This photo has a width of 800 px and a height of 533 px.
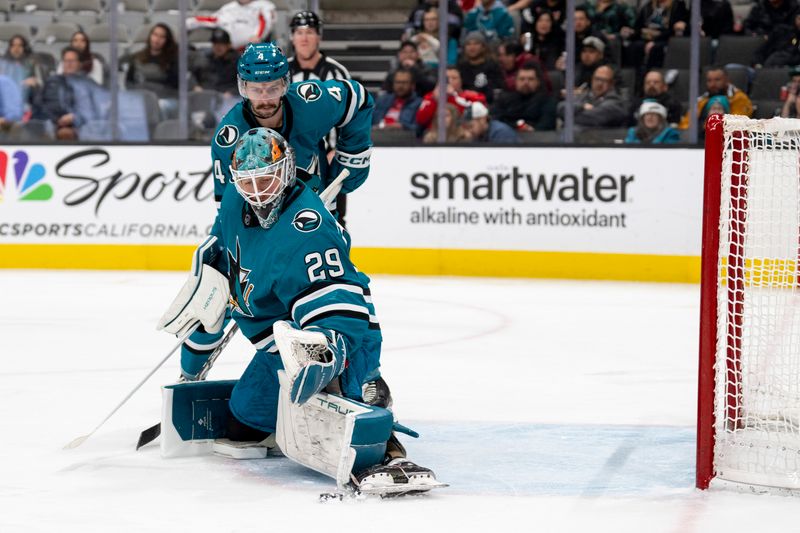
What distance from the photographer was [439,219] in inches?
311

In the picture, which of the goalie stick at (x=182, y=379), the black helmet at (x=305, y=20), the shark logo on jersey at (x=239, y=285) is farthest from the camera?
the black helmet at (x=305, y=20)

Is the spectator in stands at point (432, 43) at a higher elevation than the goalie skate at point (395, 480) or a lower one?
higher

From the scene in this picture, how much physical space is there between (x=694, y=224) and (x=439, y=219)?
1494 millimetres

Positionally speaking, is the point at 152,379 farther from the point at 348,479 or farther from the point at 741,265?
the point at 741,265

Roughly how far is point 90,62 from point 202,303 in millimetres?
5416

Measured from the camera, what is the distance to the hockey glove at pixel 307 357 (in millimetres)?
2867

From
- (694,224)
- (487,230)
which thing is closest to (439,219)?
(487,230)

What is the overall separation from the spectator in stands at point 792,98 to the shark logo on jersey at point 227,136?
4.72 metres

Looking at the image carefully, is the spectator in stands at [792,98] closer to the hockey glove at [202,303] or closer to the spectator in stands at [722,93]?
the spectator in stands at [722,93]

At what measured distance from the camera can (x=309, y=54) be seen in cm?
528

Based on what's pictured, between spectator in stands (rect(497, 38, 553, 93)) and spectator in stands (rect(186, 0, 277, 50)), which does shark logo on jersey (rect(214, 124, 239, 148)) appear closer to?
spectator in stands (rect(497, 38, 553, 93))

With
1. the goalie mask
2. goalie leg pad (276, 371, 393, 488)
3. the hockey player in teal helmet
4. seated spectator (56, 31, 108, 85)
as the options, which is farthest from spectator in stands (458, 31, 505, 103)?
goalie leg pad (276, 371, 393, 488)

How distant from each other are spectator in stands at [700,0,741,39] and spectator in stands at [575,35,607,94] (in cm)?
60

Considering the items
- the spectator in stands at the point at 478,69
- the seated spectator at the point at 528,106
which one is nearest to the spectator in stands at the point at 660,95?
the seated spectator at the point at 528,106
